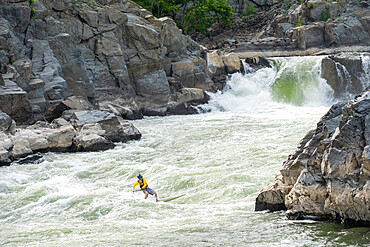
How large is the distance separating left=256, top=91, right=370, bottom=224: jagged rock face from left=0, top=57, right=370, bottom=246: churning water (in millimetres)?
331

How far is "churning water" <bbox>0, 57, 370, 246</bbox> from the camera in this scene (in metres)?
9.13

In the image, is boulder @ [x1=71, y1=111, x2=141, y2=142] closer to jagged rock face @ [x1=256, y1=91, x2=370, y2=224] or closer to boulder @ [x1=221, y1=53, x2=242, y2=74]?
jagged rock face @ [x1=256, y1=91, x2=370, y2=224]

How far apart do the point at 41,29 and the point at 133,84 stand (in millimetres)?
6410

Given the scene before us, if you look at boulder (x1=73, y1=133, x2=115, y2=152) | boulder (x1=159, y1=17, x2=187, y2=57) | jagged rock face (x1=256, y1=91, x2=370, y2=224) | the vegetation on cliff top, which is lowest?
boulder (x1=73, y1=133, x2=115, y2=152)

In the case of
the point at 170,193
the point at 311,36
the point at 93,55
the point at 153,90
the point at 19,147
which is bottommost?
the point at 170,193

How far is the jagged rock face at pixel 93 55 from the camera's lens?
79.0 feet

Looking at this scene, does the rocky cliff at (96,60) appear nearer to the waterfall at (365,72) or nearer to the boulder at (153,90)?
the boulder at (153,90)

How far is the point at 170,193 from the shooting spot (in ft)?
43.3

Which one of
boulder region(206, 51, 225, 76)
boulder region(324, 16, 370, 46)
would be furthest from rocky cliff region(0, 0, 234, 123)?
boulder region(324, 16, 370, 46)

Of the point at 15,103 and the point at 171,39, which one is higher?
the point at 171,39

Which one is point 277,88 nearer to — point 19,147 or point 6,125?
point 6,125

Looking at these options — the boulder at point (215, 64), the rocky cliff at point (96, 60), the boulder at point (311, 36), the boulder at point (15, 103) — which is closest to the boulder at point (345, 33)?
the boulder at point (311, 36)

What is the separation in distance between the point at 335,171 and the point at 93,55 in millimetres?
22540

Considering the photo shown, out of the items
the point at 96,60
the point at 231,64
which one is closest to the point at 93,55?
the point at 96,60
